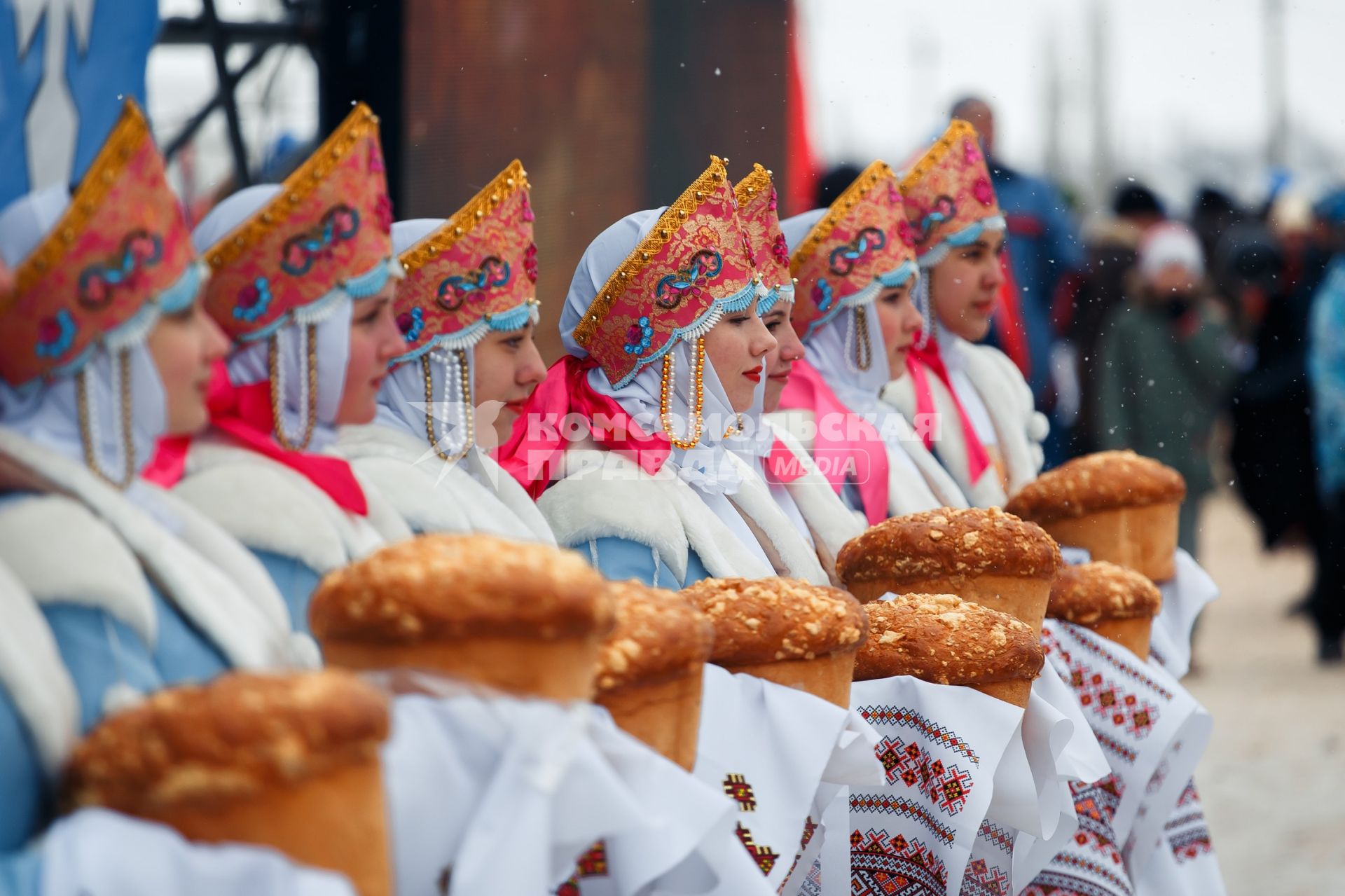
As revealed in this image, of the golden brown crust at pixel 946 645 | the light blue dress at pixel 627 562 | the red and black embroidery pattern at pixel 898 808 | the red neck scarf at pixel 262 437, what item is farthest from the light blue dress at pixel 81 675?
the red and black embroidery pattern at pixel 898 808

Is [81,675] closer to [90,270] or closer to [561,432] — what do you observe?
[90,270]

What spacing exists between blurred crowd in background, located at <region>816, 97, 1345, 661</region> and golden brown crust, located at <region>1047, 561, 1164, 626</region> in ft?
3.75

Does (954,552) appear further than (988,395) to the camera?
No

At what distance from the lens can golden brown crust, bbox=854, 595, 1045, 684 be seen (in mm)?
3490

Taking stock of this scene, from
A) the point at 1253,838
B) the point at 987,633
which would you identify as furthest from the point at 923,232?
the point at 1253,838

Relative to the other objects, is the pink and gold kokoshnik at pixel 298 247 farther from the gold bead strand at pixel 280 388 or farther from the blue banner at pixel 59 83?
the blue banner at pixel 59 83

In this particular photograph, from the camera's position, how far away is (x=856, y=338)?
481 cm

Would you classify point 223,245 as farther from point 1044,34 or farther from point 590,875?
point 1044,34

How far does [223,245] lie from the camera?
9.20 ft

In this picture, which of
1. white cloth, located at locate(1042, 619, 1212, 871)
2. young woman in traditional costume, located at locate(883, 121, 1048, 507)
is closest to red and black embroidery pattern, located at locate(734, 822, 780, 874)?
white cloth, located at locate(1042, 619, 1212, 871)

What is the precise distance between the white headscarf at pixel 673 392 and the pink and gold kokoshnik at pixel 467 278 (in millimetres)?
504

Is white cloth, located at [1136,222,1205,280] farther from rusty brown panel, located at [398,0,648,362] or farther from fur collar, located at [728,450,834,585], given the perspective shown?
fur collar, located at [728,450,834,585]

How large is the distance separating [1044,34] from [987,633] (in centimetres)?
202

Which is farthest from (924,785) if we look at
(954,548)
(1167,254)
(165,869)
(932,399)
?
(1167,254)
